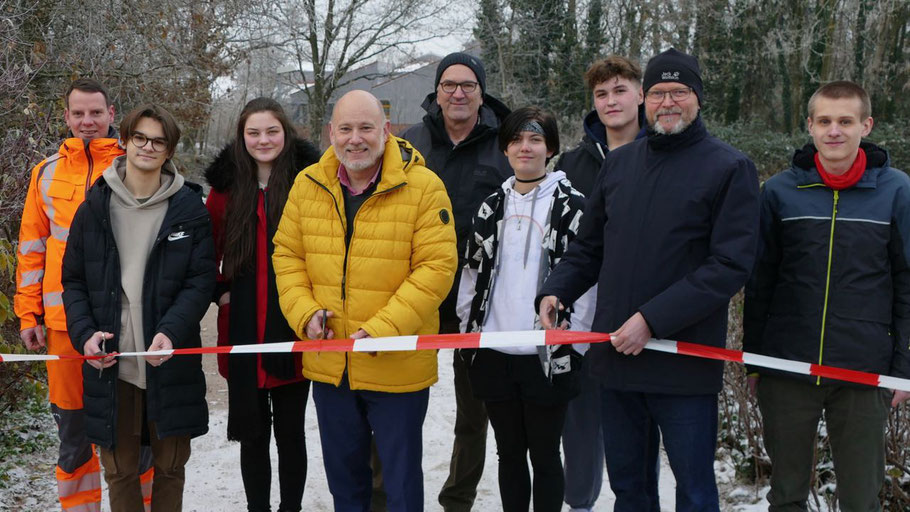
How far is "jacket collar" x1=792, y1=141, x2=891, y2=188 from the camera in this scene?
10.5 ft

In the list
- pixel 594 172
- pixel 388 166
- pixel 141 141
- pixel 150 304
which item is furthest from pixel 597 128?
pixel 150 304

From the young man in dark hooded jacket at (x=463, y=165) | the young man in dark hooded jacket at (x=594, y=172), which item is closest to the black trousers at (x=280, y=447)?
the young man in dark hooded jacket at (x=463, y=165)

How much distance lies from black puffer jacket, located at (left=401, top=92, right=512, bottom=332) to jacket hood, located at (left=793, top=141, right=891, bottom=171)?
5.05ft

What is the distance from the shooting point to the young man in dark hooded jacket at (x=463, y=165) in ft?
14.0

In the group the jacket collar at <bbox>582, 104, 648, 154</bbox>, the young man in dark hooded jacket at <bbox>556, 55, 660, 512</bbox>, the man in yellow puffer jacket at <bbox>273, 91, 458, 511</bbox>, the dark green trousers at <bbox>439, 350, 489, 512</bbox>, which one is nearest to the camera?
the man in yellow puffer jacket at <bbox>273, 91, 458, 511</bbox>

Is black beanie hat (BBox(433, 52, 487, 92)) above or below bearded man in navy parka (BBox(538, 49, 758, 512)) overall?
above

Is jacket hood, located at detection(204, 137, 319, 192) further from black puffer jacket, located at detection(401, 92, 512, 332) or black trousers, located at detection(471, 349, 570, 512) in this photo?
black trousers, located at detection(471, 349, 570, 512)

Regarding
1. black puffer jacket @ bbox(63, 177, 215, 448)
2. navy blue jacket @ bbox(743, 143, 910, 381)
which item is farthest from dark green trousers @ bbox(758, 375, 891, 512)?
black puffer jacket @ bbox(63, 177, 215, 448)

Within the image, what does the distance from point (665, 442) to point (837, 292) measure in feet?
3.17

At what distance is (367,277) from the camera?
3469 mm

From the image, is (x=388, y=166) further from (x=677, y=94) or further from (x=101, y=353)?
(x=101, y=353)

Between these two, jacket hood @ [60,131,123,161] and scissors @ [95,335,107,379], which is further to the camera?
jacket hood @ [60,131,123,161]

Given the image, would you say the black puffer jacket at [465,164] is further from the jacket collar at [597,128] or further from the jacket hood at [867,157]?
the jacket hood at [867,157]

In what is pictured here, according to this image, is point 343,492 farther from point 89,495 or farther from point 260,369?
point 89,495
